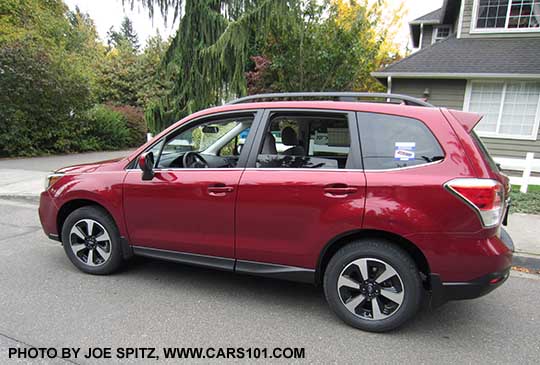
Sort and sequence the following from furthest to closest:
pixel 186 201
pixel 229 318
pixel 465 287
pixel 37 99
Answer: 1. pixel 37 99
2. pixel 186 201
3. pixel 229 318
4. pixel 465 287

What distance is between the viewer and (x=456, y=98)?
33.7 feet

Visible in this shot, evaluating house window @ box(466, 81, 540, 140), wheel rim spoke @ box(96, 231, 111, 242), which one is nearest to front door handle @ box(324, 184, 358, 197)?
wheel rim spoke @ box(96, 231, 111, 242)

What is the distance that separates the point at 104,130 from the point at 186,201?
13.9 meters

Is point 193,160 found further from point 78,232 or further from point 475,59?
point 475,59

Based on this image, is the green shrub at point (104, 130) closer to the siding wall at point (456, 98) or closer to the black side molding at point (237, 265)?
the siding wall at point (456, 98)

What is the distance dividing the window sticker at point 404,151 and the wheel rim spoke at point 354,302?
3.68ft

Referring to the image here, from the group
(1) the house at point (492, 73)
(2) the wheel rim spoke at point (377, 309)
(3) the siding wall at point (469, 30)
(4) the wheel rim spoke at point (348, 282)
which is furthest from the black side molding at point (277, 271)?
(3) the siding wall at point (469, 30)

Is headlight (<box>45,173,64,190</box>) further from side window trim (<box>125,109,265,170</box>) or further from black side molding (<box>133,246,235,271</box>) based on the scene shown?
black side molding (<box>133,246,235,271</box>)

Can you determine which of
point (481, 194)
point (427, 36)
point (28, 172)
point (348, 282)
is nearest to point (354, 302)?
point (348, 282)

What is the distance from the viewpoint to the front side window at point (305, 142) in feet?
9.50

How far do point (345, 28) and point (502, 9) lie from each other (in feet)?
15.9

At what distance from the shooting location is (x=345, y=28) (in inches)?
499

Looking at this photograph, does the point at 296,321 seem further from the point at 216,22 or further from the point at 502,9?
the point at 502,9

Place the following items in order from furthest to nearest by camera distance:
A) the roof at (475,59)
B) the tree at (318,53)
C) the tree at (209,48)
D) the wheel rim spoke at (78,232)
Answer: the tree at (318,53) → the roof at (475,59) → the tree at (209,48) → the wheel rim spoke at (78,232)
